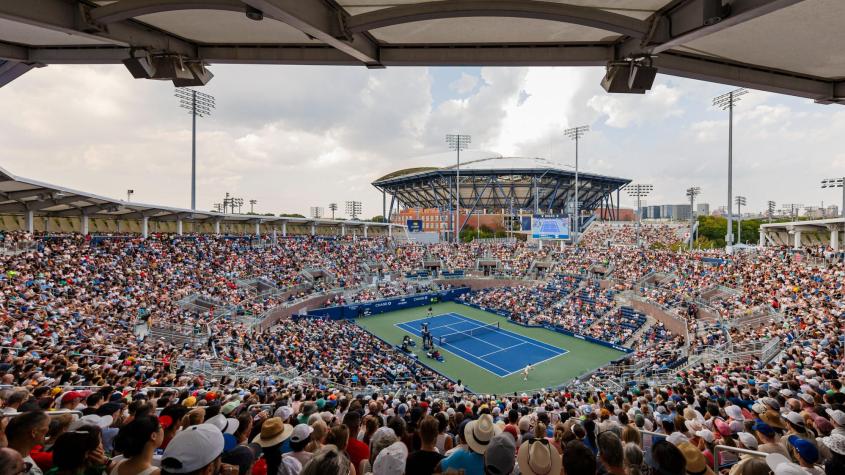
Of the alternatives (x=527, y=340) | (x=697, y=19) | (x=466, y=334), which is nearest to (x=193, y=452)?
(x=697, y=19)

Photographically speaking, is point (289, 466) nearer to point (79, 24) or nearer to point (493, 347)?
point (79, 24)

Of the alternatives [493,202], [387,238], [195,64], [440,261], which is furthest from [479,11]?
[493,202]

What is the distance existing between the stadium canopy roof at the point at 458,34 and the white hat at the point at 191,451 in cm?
357

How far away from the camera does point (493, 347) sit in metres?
24.2

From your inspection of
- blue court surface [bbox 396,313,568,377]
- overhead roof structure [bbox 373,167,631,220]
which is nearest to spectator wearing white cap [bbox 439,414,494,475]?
blue court surface [bbox 396,313,568,377]

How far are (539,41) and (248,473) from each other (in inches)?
233

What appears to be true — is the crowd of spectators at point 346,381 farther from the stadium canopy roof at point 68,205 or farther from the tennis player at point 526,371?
the tennis player at point 526,371

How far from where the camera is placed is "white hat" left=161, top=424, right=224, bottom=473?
2457mm

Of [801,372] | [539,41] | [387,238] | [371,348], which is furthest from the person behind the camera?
[387,238]

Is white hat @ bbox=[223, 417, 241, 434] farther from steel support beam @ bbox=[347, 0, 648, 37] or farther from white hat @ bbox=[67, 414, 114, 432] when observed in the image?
steel support beam @ bbox=[347, 0, 648, 37]

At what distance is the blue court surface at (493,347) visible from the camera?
2147 cm

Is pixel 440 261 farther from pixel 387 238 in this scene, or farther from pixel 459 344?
pixel 459 344

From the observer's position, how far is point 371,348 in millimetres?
21203

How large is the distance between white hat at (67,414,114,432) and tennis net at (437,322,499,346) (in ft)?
70.4
